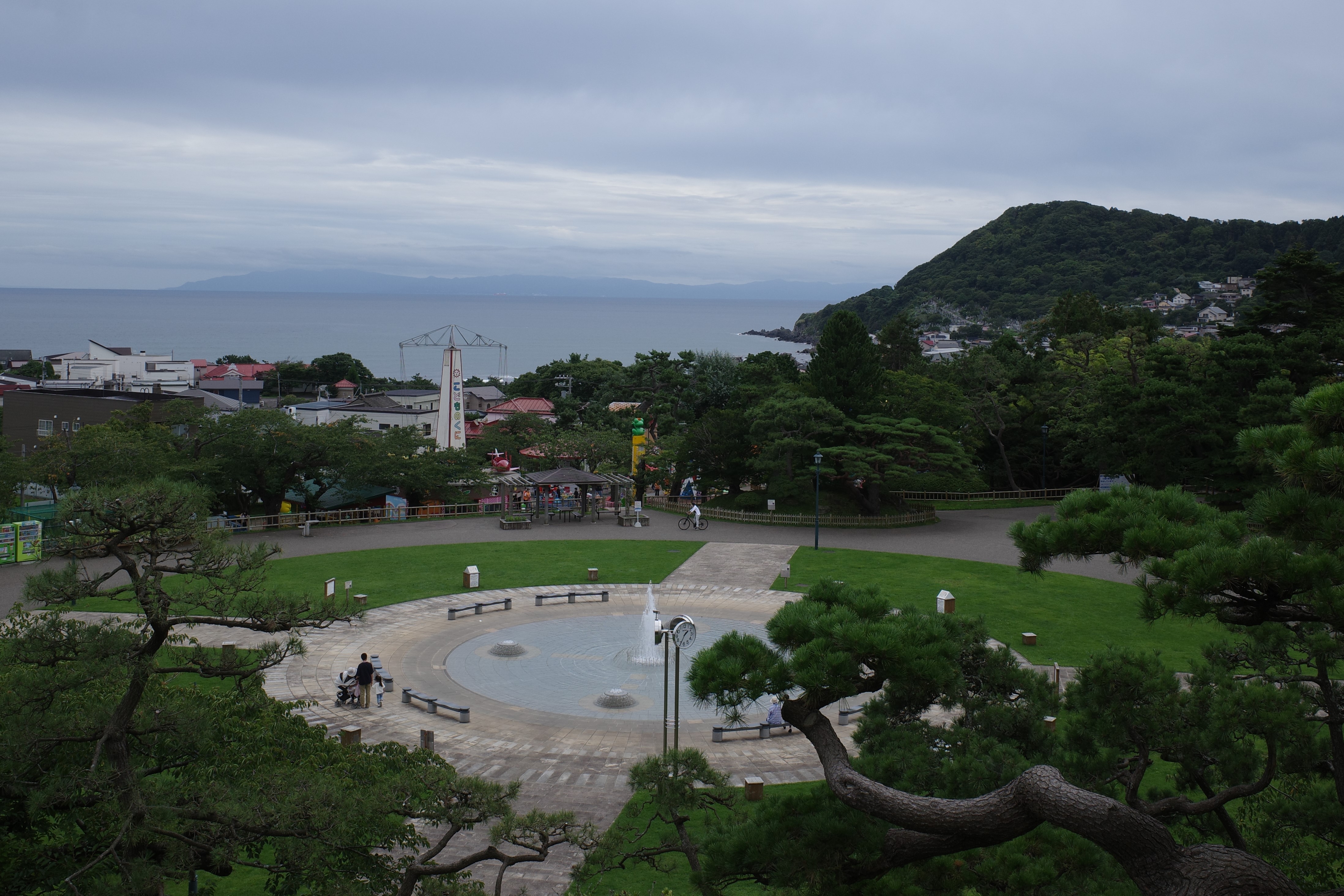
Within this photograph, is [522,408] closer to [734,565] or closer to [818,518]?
[818,518]

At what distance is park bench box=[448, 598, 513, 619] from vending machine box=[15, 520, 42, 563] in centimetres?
1342

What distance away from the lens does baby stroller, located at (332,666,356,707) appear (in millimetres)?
16594

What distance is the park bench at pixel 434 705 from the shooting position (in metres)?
15.9

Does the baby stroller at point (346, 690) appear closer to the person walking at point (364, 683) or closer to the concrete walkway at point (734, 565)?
the person walking at point (364, 683)

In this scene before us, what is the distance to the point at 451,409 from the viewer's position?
46062mm

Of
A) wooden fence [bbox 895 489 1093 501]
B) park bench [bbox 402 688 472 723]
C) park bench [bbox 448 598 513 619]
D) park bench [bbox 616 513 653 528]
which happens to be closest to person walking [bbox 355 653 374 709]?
park bench [bbox 402 688 472 723]

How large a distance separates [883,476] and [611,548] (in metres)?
11.0

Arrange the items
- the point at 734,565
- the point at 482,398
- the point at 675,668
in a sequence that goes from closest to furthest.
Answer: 1. the point at 675,668
2. the point at 734,565
3. the point at 482,398

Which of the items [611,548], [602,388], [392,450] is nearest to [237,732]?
[611,548]

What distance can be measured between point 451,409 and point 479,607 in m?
24.7

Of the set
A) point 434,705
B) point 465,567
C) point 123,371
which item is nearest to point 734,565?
point 465,567

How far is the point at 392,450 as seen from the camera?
119 ft

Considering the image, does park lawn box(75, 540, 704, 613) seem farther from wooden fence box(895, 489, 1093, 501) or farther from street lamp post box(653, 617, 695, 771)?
wooden fence box(895, 489, 1093, 501)

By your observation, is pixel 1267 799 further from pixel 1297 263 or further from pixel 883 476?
pixel 1297 263
